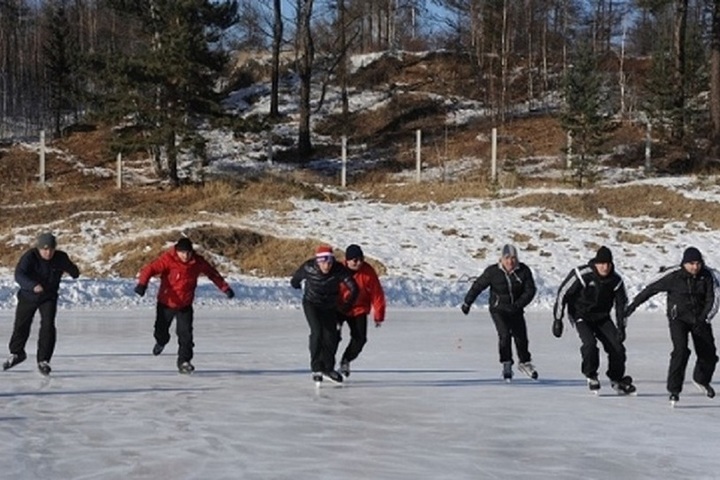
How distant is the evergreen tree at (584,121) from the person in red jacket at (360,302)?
21.0 meters

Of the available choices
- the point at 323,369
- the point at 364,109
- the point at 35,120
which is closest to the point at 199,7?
the point at 364,109

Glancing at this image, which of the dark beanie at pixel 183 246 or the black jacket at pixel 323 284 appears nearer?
the black jacket at pixel 323 284

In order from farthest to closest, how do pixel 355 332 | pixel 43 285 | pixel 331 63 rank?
1. pixel 331 63
2. pixel 355 332
3. pixel 43 285

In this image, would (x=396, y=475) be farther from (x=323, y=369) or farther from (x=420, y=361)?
(x=420, y=361)

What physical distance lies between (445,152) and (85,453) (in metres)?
34.7

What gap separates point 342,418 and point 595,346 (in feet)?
9.53

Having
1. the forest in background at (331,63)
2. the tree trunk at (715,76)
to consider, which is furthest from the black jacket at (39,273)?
the tree trunk at (715,76)

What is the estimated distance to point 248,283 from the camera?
21.2 m

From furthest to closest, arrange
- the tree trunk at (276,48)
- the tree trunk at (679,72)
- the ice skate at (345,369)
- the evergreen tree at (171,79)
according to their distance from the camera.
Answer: the tree trunk at (276,48) < the tree trunk at (679,72) < the evergreen tree at (171,79) < the ice skate at (345,369)

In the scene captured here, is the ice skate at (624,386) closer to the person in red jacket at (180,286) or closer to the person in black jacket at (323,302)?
the person in black jacket at (323,302)

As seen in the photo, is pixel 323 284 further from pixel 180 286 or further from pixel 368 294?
pixel 180 286

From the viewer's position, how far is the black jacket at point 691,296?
9.59 metres

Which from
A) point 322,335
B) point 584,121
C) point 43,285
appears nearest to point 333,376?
point 322,335

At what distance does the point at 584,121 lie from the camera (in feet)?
104
